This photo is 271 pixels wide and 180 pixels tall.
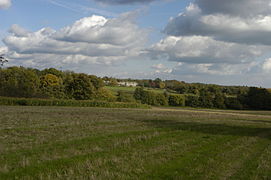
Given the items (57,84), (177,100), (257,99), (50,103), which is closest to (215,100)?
(177,100)

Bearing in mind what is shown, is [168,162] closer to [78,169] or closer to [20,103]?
[78,169]

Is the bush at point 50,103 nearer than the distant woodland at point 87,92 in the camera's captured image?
Yes

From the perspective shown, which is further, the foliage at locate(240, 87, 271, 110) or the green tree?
the foliage at locate(240, 87, 271, 110)

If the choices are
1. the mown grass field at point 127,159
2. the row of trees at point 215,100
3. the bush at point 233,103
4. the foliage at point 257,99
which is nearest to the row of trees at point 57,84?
the row of trees at point 215,100

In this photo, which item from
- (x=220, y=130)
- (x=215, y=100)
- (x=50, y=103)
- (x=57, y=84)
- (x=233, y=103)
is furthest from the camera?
(x=215, y=100)

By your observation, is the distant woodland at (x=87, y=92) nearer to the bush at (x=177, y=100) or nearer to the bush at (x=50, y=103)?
the bush at (x=177, y=100)

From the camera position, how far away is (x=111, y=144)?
14.9 m

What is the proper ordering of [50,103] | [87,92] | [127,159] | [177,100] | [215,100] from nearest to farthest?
[127,159] < [50,103] < [87,92] < [215,100] < [177,100]

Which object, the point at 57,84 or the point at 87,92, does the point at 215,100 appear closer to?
the point at 87,92

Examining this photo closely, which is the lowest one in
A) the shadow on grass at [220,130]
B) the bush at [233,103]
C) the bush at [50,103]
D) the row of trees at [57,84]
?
the bush at [233,103]

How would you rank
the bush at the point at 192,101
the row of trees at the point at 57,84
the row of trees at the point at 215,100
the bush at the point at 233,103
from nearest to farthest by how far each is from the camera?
the row of trees at the point at 57,84
the bush at the point at 233,103
the row of trees at the point at 215,100
the bush at the point at 192,101

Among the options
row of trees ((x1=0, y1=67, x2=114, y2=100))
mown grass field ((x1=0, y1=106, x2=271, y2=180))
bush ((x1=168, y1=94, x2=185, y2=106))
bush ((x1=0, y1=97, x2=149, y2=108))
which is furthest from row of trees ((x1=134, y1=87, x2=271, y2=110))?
mown grass field ((x1=0, y1=106, x2=271, y2=180))

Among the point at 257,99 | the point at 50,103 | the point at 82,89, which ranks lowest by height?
the point at 50,103

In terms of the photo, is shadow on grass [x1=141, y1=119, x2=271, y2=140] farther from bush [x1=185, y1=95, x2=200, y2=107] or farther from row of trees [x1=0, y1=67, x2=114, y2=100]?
bush [x1=185, y1=95, x2=200, y2=107]
